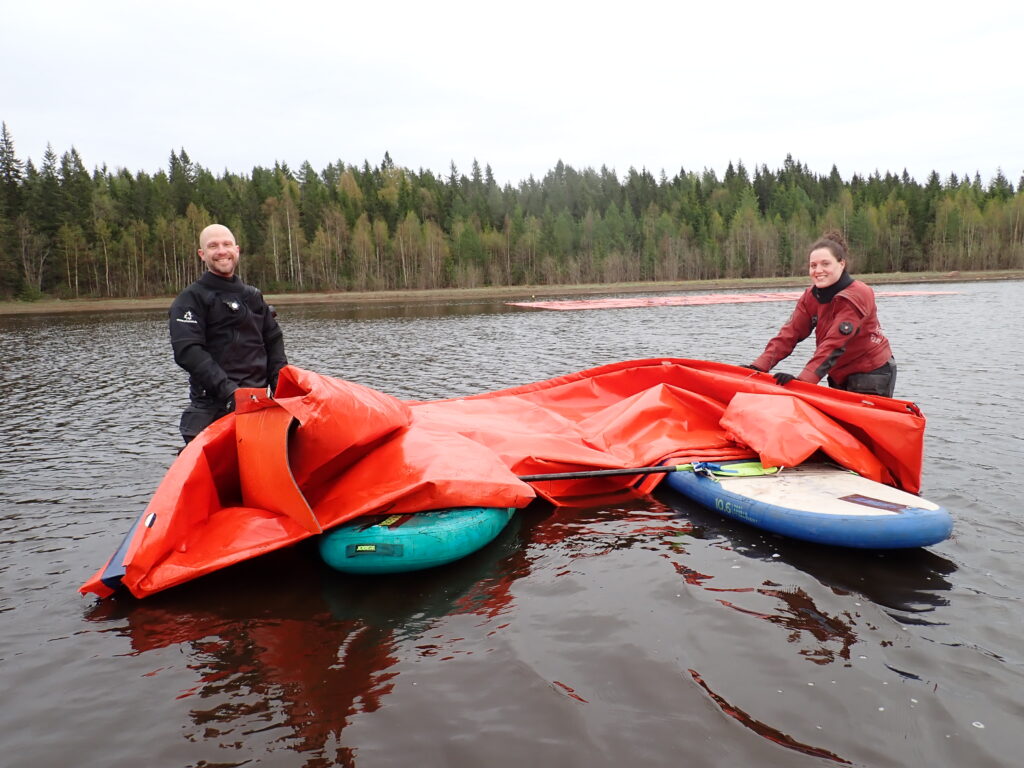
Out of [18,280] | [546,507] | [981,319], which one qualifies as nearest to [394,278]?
[18,280]

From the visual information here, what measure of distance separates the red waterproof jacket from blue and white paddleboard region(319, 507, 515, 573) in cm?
362

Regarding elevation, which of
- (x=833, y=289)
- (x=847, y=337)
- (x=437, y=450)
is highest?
(x=833, y=289)

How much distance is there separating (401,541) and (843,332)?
4539mm

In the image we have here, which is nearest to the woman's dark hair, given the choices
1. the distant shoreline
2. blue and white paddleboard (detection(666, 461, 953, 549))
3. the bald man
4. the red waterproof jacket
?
the red waterproof jacket

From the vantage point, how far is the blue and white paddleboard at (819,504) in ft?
15.2

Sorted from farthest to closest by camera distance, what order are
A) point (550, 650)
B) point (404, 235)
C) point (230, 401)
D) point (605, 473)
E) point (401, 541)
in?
point (404, 235) → point (605, 473) → point (230, 401) → point (401, 541) → point (550, 650)

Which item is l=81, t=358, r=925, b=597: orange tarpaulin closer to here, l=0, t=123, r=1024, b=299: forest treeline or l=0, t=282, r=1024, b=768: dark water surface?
l=0, t=282, r=1024, b=768: dark water surface

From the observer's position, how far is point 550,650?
149 inches

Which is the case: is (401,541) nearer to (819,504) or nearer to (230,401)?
(230,401)

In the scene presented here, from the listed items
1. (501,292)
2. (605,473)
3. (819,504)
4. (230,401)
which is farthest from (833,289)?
(501,292)

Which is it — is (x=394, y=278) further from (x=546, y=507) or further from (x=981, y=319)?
(x=546, y=507)

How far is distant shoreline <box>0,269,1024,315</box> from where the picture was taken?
196ft

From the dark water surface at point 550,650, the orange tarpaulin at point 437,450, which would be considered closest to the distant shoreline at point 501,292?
the orange tarpaulin at point 437,450

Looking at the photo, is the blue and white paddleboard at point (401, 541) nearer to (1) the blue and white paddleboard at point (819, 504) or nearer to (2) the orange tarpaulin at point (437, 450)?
(2) the orange tarpaulin at point (437, 450)
